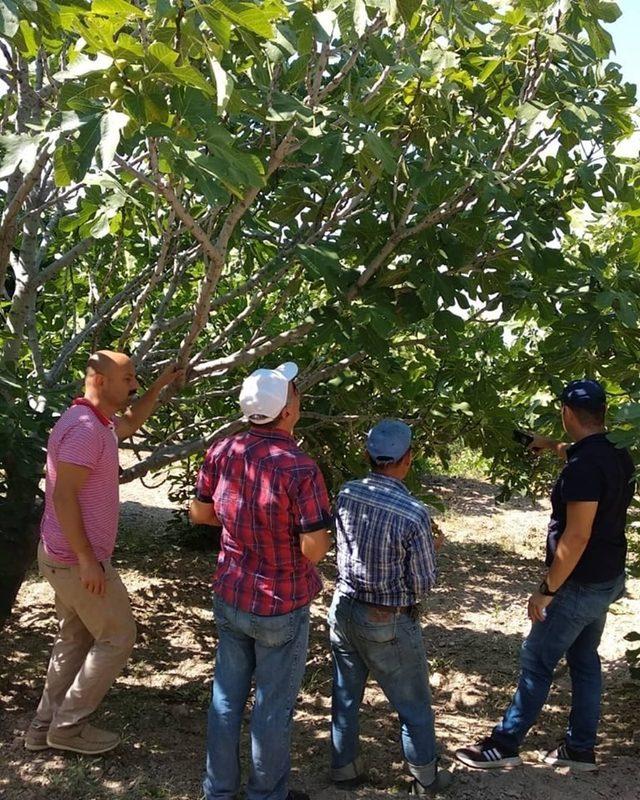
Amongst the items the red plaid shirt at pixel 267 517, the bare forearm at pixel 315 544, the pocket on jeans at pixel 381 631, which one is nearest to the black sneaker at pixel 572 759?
the pocket on jeans at pixel 381 631

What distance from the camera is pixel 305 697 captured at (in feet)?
16.4

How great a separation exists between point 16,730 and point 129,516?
6939 mm

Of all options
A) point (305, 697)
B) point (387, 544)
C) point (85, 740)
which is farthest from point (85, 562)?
point (305, 697)

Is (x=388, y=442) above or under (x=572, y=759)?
above

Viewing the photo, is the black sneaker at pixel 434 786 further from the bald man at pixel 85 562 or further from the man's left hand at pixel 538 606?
the bald man at pixel 85 562

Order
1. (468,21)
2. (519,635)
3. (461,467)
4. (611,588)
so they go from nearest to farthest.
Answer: (468,21)
(611,588)
(519,635)
(461,467)

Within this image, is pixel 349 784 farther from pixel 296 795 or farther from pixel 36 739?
pixel 36 739

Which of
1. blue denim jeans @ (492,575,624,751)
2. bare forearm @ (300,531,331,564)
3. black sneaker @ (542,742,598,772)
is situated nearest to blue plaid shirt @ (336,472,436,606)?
bare forearm @ (300,531,331,564)

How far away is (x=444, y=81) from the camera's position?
11.5ft

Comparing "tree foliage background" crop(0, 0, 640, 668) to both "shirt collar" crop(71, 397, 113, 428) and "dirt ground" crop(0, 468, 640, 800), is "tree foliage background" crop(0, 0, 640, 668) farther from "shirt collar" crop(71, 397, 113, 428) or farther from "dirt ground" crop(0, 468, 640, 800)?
"dirt ground" crop(0, 468, 640, 800)

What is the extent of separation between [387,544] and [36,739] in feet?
5.67

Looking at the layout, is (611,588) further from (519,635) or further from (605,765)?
(519,635)

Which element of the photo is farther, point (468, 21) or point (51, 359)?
point (51, 359)

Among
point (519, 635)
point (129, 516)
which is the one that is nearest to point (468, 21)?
point (519, 635)
